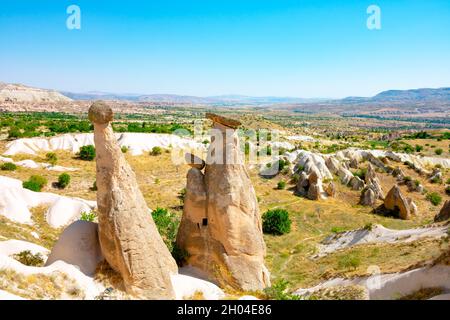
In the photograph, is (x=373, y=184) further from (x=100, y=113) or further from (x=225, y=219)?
(x=100, y=113)

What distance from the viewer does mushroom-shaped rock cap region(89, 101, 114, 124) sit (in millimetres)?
9445

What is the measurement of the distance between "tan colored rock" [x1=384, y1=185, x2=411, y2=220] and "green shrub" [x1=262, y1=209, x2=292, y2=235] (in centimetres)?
1134

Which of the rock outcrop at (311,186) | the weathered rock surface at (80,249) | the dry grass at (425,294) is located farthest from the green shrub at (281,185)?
the weathered rock surface at (80,249)

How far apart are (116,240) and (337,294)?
7.85 m

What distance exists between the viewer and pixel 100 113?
9484 mm

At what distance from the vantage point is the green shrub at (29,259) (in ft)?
39.5

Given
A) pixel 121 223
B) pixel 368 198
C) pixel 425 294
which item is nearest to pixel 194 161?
pixel 121 223

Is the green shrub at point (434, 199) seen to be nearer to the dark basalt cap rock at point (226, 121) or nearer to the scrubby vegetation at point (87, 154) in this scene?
the dark basalt cap rock at point (226, 121)

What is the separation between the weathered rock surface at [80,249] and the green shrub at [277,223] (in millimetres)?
18434

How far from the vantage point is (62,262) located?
9.77m

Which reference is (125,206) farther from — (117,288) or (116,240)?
(117,288)

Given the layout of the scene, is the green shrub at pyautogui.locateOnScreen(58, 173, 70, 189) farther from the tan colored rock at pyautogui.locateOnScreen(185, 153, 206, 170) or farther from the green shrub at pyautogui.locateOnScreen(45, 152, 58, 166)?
the tan colored rock at pyautogui.locateOnScreen(185, 153, 206, 170)

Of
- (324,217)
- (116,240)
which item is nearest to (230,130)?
(116,240)
